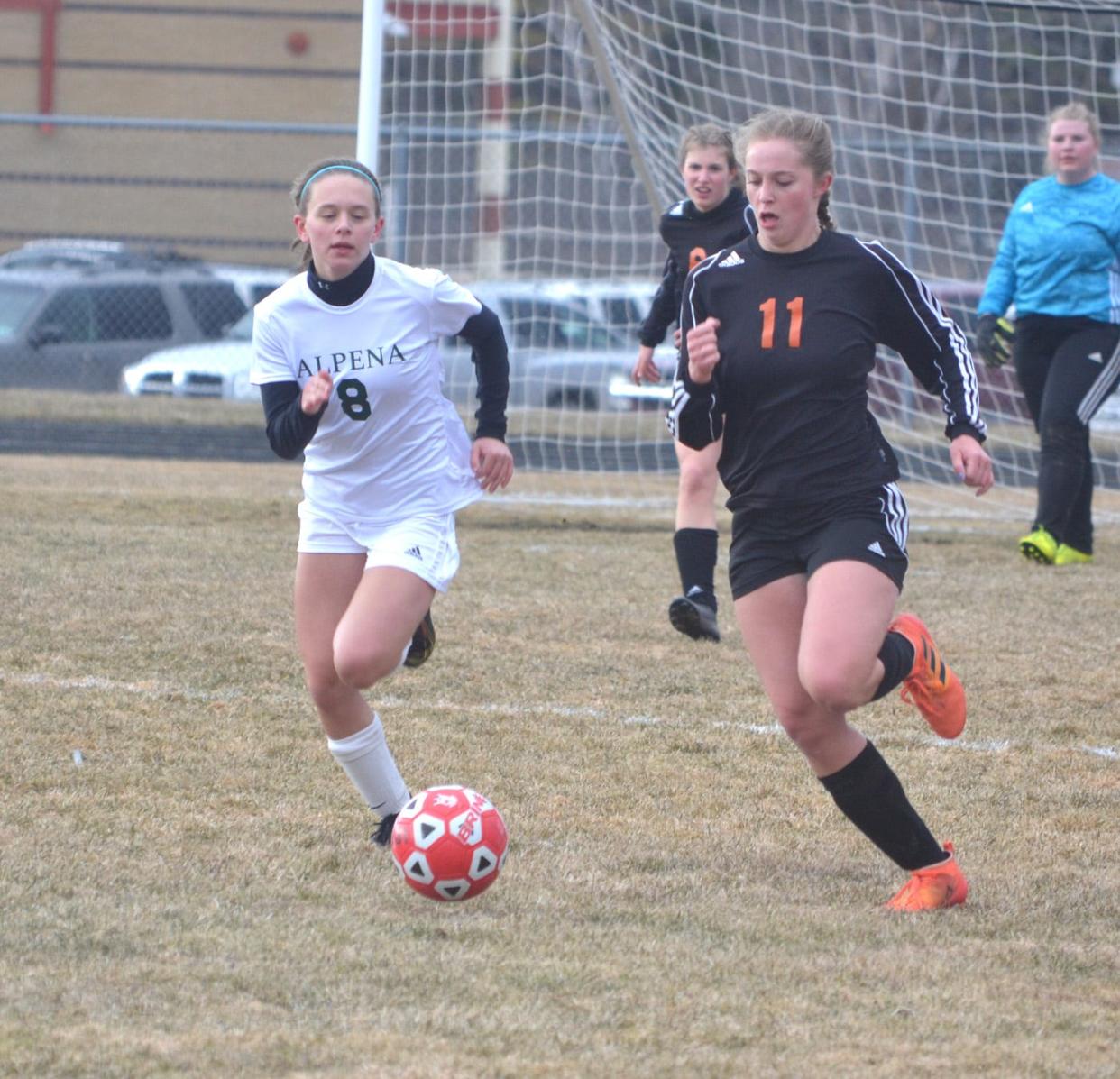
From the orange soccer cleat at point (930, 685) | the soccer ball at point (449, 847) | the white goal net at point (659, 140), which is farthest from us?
the white goal net at point (659, 140)

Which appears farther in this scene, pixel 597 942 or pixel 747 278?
pixel 747 278

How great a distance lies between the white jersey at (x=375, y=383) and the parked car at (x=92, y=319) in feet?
43.8

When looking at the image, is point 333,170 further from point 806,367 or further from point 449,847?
point 449,847

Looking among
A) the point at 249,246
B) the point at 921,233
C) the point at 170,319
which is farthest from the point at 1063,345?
the point at 249,246

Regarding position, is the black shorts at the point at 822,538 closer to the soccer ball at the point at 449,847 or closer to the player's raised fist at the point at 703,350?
the player's raised fist at the point at 703,350

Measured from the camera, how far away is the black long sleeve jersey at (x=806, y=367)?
400 cm

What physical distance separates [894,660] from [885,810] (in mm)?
328

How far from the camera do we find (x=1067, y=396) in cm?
881

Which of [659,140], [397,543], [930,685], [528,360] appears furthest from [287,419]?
[528,360]

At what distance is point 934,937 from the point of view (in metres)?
3.72

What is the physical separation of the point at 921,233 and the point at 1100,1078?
10407mm

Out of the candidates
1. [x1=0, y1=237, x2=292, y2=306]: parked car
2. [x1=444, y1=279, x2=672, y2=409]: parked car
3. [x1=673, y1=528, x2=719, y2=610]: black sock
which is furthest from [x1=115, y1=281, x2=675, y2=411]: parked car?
[x1=673, y1=528, x2=719, y2=610]: black sock

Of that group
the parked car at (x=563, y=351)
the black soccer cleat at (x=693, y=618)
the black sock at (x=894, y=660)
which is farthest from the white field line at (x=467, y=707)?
the parked car at (x=563, y=351)

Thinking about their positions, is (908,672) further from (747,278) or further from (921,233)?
(921,233)
